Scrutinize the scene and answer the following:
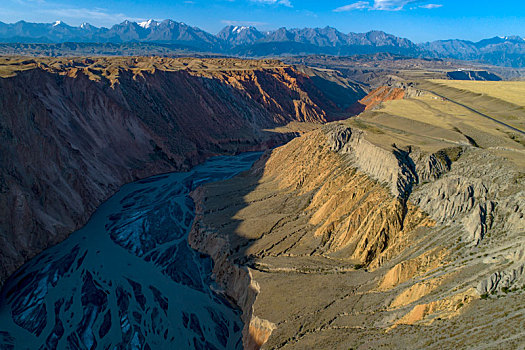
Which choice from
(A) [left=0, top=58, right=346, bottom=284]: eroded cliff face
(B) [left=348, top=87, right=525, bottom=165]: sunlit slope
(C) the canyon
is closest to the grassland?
(C) the canyon

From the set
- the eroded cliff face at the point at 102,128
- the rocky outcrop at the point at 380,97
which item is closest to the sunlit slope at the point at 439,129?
the eroded cliff face at the point at 102,128

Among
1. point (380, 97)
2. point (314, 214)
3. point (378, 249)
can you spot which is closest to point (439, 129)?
point (314, 214)

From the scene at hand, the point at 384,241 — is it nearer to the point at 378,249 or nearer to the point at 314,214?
the point at 378,249

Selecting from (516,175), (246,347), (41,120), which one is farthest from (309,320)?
(41,120)

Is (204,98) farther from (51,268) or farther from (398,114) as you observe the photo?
(51,268)

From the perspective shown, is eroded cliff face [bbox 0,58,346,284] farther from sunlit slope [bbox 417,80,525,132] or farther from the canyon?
sunlit slope [bbox 417,80,525,132]
